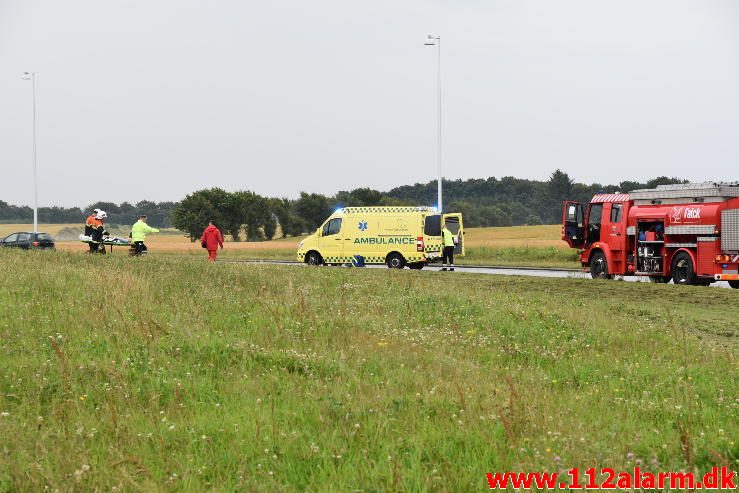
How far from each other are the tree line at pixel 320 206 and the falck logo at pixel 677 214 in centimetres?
5529

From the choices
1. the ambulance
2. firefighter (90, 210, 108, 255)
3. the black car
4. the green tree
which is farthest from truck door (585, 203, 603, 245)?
the green tree

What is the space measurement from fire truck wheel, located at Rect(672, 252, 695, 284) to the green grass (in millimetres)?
11061

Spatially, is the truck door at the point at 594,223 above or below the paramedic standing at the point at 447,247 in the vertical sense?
above

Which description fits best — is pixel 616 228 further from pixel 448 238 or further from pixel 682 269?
pixel 448 238

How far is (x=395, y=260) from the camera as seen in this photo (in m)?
32.6

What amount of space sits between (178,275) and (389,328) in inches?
251

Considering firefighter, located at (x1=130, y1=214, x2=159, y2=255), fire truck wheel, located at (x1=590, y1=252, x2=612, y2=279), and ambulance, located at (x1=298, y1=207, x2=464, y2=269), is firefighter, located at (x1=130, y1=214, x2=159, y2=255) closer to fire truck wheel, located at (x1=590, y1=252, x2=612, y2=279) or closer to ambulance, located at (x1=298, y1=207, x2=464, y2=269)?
ambulance, located at (x1=298, y1=207, x2=464, y2=269)

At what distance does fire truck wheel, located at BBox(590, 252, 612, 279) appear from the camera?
27.7 m

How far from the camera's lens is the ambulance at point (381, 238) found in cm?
3219

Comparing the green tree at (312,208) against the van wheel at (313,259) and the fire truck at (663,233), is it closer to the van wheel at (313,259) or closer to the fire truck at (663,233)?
the van wheel at (313,259)

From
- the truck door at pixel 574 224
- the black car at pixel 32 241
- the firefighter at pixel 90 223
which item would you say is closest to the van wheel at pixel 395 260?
the truck door at pixel 574 224

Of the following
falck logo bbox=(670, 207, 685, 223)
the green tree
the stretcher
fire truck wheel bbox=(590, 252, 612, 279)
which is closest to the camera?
falck logo bbox=(670, 207, 685, 223)

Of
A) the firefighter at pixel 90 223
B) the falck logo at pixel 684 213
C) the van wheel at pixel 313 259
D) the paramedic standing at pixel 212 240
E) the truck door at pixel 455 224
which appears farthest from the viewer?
the truck door at pixel 455 224

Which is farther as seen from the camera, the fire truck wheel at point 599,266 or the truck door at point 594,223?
the truck door at point 594,223
